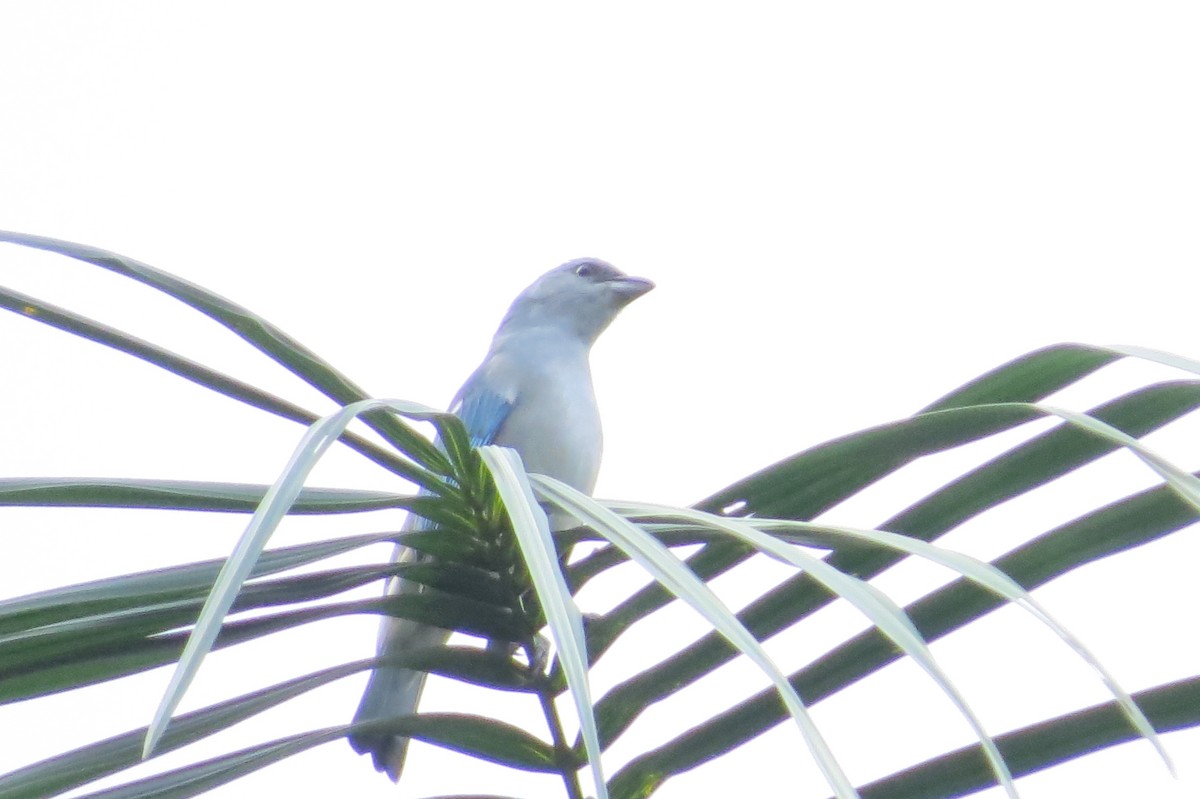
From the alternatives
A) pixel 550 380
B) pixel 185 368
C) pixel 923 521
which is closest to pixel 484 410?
pixel 550 380

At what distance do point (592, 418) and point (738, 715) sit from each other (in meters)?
2.54

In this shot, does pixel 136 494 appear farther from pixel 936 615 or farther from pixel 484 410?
pixel 484 410

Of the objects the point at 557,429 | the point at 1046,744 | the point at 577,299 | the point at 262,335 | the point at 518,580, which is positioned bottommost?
the point at 1046,744

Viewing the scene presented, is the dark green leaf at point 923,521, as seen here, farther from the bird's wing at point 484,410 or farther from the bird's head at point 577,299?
the bird's head at point 577,299

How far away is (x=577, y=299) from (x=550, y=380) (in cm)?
66

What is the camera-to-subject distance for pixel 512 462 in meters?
1.17

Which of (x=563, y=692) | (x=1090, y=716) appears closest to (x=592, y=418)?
(x=563, y=692)

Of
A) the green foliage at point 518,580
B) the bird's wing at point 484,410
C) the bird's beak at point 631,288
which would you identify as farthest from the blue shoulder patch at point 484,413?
the green foliage at point 518,580

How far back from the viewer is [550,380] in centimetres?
421

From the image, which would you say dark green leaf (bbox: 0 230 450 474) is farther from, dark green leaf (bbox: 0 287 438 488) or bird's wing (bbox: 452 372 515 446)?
bird's wing (bbox: 452 372 515 446)

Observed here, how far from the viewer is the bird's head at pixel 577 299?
4738 mm

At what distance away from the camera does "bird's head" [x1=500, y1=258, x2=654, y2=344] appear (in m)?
4.74

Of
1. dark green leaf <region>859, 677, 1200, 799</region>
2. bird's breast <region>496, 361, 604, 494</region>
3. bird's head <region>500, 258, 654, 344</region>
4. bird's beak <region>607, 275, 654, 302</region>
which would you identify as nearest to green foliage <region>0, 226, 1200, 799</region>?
dark green leaf <region>859, 677, 1200, 799</region>

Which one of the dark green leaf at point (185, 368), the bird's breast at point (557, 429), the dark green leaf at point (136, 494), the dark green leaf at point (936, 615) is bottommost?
the dark green leaf at point (936, 615)
